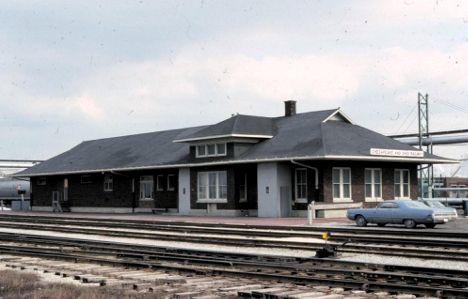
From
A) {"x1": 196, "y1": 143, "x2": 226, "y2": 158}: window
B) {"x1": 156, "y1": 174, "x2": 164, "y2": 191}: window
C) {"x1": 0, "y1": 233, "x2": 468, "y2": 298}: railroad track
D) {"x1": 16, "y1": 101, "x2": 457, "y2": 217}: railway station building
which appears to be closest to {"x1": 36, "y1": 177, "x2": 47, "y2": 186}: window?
{"x1": 16, "y1": 101, "x2": 457, "y2": 217}: railway station building

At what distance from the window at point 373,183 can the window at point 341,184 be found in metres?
1.52

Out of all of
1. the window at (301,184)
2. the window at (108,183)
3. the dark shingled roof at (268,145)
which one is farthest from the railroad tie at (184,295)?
the window at (108,183)

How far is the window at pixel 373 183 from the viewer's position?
126ft

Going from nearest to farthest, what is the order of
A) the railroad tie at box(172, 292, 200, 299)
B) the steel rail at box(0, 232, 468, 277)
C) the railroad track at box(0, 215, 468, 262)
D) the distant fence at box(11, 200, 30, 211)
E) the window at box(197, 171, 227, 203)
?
the railroad tie at box(172, 292, 200, 299)
the steel rail at box(0, 232, 468, 277)
the railroad track at box(0, 215, 468, 262)
the window at box(197, 171, 227, 203)
the distant fence at box(11, 200, 30, 211)

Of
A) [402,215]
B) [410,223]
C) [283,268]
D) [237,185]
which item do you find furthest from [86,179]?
[283,268]

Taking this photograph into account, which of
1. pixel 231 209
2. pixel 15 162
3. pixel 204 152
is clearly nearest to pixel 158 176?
pixel 204 152

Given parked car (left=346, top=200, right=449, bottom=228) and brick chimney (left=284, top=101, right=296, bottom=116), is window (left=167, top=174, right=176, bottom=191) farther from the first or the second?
parked car (left=346, top=200, right=449, bottom=228)

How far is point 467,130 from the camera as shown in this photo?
8788 cm

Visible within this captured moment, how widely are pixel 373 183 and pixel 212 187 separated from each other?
9651 mm

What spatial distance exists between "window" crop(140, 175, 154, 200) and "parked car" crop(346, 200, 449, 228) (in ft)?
66.8

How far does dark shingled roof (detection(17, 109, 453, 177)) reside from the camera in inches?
1428

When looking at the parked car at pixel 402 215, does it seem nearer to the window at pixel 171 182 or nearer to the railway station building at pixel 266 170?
the railway station building at pixel 266 170

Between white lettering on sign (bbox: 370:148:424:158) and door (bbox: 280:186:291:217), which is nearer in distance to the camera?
white lettering on sign (bbox: 370:148:424:158)

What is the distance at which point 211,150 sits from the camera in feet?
136
